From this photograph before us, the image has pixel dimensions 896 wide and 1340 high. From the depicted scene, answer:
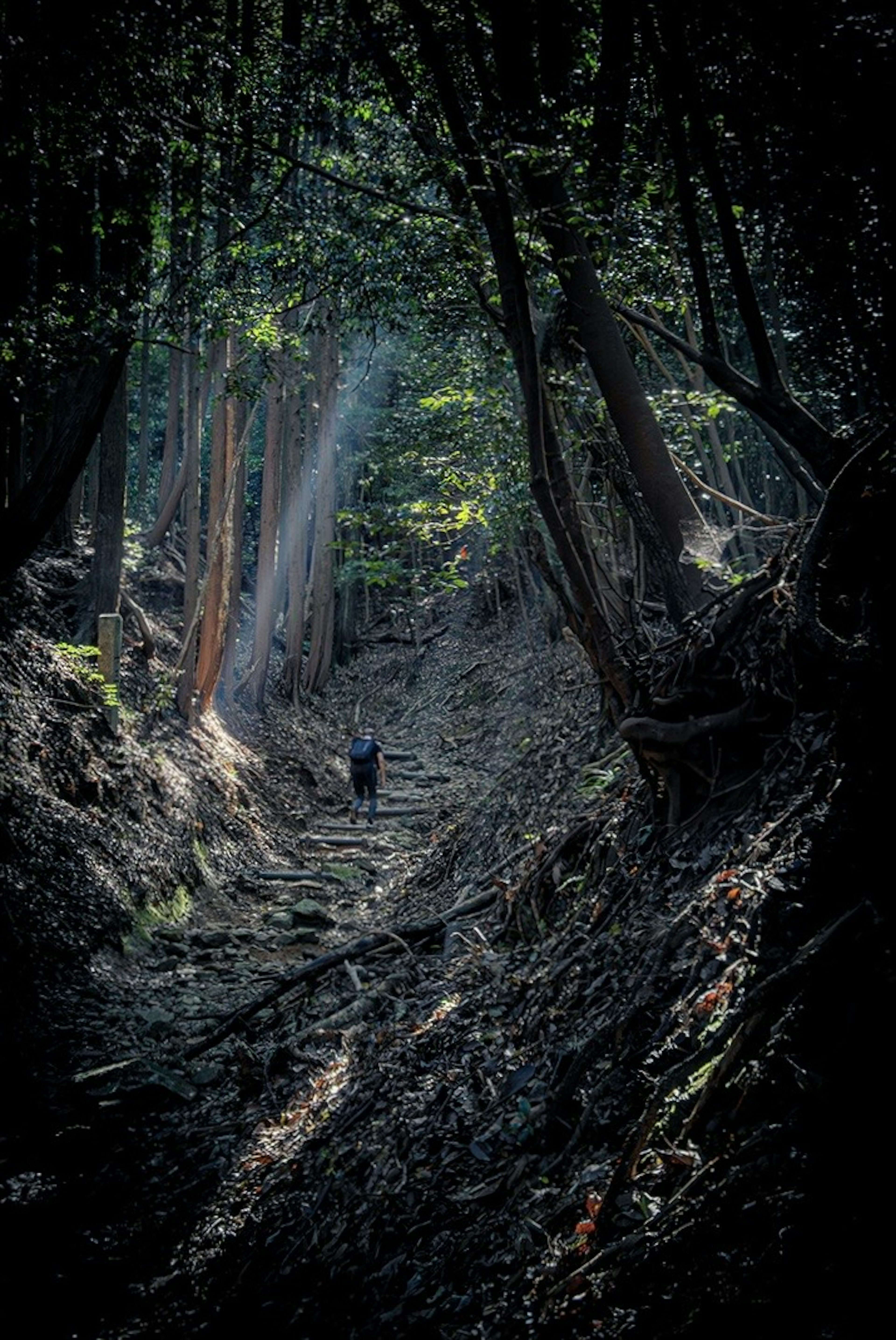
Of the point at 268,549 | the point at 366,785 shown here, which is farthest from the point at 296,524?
the point at 366,785

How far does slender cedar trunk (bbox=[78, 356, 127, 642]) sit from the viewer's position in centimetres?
1264

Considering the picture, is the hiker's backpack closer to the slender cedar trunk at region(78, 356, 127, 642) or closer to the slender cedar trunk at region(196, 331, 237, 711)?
the slender cedar trunk at region(196, 331, 237, 711)

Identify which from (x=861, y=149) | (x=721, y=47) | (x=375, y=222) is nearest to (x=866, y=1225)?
(x=861, y=149)

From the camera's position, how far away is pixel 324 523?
2359cm

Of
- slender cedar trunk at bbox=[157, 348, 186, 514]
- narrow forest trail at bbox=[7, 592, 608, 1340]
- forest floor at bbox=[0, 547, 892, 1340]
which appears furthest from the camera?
slender cedar trunk at bbox=[157, 348, 186, 514]

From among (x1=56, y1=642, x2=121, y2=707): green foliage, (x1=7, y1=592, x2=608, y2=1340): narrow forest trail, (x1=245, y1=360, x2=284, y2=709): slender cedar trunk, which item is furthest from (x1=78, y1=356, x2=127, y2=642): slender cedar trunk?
(x1=245, y1=360, x2=284, y2=709): slender cedar trunk

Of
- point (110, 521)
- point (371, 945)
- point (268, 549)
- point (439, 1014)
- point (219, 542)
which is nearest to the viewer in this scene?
point (439, 1014)

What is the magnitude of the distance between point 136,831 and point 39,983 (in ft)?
9.35

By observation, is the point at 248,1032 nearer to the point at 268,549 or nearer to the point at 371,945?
the point at 371,945

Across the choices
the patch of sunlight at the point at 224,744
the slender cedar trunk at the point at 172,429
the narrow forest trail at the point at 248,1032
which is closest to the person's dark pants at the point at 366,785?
the narrow forest trail at the point at 248,1032

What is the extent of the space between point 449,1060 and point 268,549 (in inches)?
630

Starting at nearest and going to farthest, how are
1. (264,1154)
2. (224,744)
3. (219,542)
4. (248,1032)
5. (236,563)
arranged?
(264,1154) → (248,1032) → (219,542) → (224,744) → (236,563)

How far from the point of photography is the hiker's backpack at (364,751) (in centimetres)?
1499

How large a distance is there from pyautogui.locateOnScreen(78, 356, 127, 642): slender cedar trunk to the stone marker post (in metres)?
0.73
